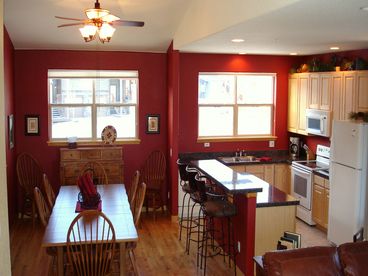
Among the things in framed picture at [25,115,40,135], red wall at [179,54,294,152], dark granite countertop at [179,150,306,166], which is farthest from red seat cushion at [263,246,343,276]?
framed picture at [25,115,40,135]

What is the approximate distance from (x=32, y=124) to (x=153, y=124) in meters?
1.96

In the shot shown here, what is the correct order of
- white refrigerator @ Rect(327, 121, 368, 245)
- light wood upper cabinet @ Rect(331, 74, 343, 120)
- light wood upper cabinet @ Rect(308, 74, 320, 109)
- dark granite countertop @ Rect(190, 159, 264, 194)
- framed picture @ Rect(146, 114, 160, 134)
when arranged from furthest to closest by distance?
framed picture @ Rect(146, 114, 160, 134) → light wood upper cabinet @ Rect(308, 74, 320, 109) → light wood upper cabinet @ Rect(331, 74, 343, 120) → white refrigerator @ Rect(327, 121, 368, 245) → dark granite countertop @ Rect(190, 159, 264, 194)

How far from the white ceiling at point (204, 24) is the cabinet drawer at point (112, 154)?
166cm

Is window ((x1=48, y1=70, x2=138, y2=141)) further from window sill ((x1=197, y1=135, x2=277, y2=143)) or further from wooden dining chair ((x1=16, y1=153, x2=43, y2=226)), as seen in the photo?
window sill ((x1=197, y1=135, x2=277, y2=143))

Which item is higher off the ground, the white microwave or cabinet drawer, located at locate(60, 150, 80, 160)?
the white microwave

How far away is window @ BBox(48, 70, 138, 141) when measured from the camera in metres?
7.53

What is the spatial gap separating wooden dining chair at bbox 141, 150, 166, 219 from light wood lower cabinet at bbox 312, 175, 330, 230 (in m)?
2.43

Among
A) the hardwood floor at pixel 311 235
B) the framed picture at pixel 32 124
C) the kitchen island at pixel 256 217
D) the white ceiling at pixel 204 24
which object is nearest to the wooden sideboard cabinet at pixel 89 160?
the framed picture at pixel 32 124

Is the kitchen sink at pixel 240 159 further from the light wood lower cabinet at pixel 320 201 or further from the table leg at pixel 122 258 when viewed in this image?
the table leg at pixel 122 258

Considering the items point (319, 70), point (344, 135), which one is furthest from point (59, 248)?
point (319, 70)

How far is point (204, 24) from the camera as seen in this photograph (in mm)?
5289

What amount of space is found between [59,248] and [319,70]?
4811 mm

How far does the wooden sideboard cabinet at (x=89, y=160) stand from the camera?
23.5 ft

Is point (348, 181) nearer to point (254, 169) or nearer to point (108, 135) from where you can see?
point (254, 169)
